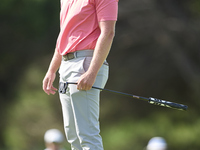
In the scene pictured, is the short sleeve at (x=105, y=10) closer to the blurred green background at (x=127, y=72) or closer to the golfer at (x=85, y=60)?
the golfer at (x=85, y=60)

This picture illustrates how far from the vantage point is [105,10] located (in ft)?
9.80

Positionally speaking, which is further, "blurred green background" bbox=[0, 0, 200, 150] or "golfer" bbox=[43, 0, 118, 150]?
"blurred green background" bbox=[0, 0, 200, 150]

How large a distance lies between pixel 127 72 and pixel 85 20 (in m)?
8.94

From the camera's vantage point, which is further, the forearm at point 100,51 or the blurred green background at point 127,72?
the blurred green background at point 127,72

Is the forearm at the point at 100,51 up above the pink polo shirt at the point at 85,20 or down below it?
below

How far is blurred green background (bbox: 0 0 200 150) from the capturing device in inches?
430

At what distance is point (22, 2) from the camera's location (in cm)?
1201

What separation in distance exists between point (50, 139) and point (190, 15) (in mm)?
8202

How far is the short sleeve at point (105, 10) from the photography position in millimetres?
2982

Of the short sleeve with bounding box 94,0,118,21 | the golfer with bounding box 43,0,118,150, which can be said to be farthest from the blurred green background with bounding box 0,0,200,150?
the short sleeve with bounding box 94,0,118,21

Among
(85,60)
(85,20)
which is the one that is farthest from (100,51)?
(85,20)

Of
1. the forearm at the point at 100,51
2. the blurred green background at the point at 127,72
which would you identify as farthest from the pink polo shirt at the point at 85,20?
the blurred green background at the point at 127,72

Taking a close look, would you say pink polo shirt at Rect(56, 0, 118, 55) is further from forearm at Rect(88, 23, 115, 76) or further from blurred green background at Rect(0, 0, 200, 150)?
blurred green background at Rect(0, 0, 200, 150)

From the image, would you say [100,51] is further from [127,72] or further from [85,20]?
[127,72]
